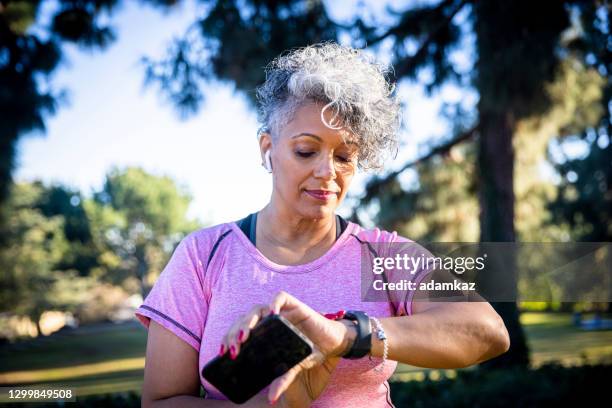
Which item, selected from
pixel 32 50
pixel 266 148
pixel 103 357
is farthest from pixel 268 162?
pixel 103 357

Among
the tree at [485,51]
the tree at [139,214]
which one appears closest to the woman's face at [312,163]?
the tree at [485,51]

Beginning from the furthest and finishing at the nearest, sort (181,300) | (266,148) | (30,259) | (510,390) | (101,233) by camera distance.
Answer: (101,233) < (30,259) < (510,390) < (266,148) < (181,300)

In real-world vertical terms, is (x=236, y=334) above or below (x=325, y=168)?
below

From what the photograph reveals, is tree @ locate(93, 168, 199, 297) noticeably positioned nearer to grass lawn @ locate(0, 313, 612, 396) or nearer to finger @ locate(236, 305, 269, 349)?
grass lawn @ locate(0, 313, 612, 396)

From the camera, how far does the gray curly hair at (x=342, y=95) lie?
1.68 metres

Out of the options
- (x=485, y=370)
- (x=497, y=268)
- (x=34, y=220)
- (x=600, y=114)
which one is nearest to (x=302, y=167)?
(x=497, y=268)

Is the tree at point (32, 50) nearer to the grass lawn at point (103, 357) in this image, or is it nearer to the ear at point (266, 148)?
the grass lawn at point (103, 357)

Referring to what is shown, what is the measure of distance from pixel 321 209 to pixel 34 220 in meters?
26.6

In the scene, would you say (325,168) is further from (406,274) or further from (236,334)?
(236,334)

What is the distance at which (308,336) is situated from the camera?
52.6 inches

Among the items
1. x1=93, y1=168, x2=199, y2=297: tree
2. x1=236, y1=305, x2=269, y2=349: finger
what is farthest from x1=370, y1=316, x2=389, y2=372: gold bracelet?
x1=93, y1=168, x2=199, y2=297: tree

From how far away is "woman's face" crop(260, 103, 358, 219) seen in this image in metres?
1.67

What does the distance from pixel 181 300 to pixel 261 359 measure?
441mm

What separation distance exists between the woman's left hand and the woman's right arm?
329mm
